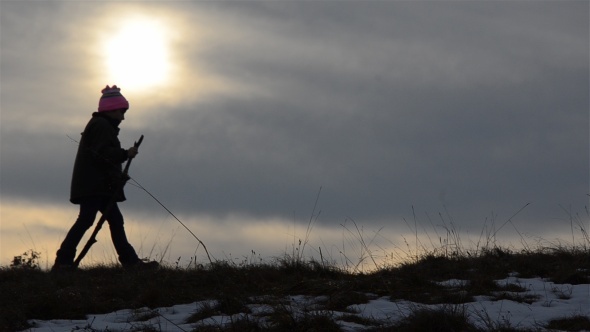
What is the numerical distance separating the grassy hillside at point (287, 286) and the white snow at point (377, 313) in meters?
0.12

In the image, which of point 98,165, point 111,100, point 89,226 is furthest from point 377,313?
point 111,100

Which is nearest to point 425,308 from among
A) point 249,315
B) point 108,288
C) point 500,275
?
Result: point 249,315

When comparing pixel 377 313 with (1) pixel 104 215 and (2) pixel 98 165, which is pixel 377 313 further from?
(2) pixel 98 165

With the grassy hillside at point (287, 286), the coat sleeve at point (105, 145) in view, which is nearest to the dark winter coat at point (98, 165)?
the coat sleeve at point (105, 145)

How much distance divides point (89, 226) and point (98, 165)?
741 mm

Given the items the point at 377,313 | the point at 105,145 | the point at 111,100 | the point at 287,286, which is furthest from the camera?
the point at 111,100

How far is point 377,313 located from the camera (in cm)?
716

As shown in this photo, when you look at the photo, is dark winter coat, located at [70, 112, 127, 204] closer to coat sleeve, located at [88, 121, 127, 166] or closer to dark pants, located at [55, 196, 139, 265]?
coat sleeve, located at [88, 121, 127, 166]

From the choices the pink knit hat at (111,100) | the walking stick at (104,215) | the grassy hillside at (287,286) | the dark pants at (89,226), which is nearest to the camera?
the grassy hillside at (287,286)

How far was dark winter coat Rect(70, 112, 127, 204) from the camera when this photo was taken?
34.9 ft

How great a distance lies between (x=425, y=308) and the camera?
6762 mm

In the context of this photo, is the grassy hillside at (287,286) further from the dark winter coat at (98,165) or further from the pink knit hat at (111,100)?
the pink knit hat at (111,100)

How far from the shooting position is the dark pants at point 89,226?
10398 mm

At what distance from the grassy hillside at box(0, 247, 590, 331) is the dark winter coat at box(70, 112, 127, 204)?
1.09m
